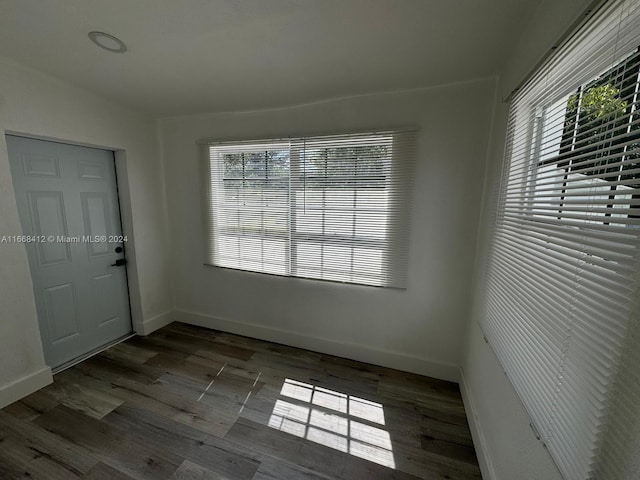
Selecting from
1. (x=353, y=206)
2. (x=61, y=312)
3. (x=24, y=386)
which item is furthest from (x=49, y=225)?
(x=353, y=206)

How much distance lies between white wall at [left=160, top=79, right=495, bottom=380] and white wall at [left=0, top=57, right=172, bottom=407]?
0.88 ft

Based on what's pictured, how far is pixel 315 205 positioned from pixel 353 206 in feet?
1.18

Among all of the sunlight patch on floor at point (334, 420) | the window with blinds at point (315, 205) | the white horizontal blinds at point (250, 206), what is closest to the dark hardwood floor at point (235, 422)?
the sunlight patch on floor at point (334, 420)

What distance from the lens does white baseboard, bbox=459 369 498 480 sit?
1367mm

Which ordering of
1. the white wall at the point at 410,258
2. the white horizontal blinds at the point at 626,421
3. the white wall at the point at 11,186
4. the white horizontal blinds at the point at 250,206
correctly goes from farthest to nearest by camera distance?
1. the white horizontal blinds at the point at 250,206
2. the white wall at the point at 410,258
3. the white wall at the point at 11,186
4. the white horizontal blinds at the point at 626,421

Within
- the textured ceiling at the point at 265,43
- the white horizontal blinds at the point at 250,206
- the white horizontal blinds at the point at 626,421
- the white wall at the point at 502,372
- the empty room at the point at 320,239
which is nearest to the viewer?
the white horizontal blinds at the point at 626,421

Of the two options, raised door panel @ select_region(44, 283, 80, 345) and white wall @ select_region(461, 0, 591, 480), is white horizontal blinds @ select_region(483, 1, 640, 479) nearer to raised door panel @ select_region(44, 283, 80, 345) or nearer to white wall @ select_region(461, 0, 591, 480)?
white wall @ select_region(461, 0, 591, 480)

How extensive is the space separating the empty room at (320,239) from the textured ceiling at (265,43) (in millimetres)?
18

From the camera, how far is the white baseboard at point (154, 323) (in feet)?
9.22

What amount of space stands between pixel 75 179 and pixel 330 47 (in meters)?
2.46

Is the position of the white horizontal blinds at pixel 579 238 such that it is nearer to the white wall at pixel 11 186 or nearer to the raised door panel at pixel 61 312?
the white wall at pixel 11 186

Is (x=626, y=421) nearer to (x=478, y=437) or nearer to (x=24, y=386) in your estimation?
(x=478, y=437)

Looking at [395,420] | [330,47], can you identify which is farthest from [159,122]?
[395,420]

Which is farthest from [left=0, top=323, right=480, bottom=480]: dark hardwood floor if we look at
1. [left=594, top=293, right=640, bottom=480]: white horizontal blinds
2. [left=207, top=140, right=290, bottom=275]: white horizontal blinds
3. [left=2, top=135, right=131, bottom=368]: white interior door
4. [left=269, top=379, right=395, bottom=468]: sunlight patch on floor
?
[left=594, top=293, right=640, bottom=480]: white horizontal blinds
